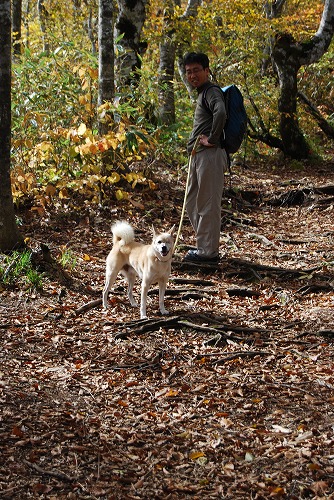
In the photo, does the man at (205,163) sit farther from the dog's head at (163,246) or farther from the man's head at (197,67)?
the dog's head at (163,246)

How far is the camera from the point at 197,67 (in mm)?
6539

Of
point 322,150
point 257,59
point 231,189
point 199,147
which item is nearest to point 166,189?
point 231,189

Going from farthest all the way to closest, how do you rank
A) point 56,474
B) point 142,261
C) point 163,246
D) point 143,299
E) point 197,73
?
1. point 197,73
2. point 142,261
3. point 143,299
4. point 163,246
5. point 56,474

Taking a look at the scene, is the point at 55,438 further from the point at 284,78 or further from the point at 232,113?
the point at 284,78

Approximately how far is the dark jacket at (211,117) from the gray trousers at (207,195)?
0.17 metres

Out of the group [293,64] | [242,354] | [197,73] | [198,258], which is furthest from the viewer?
[293,64]

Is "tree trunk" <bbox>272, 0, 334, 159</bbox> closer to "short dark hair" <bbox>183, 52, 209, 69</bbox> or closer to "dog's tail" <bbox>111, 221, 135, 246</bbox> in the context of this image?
"short dark hair" <bbox>183, 52, 209, 69</bbox>

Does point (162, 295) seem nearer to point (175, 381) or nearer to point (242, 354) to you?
point (242, 354)

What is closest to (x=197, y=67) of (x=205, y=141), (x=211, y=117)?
(x=211, y=117)

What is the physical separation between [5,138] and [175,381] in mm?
3484

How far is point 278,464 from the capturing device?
3305mm

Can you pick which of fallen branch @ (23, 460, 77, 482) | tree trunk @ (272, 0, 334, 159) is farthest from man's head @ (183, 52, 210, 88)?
tree trunk @ (272, 0, 334, 159)

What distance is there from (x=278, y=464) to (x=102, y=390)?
4.96 ft

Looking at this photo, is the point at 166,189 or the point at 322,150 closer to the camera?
the point at 166,189
